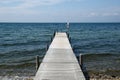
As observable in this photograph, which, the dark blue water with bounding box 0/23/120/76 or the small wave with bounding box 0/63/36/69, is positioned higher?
the small wave with bounding box 0/63/36/69

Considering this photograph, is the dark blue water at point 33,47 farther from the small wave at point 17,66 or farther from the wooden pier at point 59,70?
the wooden pier at point 59,70

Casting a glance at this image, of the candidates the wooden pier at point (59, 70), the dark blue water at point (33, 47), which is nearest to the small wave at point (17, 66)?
the dark blue water at point (33, 47)

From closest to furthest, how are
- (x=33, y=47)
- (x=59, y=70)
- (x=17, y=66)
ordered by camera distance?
(x=59, y=70) < (x=17, y=66) < (x=33, y=47)

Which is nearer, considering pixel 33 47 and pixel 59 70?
pixel 59 70

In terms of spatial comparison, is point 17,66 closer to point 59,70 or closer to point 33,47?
point 59,70

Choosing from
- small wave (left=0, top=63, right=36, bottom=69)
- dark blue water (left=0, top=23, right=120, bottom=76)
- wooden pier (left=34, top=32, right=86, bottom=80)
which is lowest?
dark blue water (left=0, top=23, right=120, bottom=76)

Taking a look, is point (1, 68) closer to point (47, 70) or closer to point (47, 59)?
point (47, 59)

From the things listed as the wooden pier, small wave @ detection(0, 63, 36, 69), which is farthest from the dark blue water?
the wooden pier

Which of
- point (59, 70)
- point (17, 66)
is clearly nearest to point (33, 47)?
point (17, 66)

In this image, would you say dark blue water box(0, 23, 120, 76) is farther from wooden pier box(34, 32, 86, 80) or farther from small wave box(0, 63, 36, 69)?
wooden pier box(34, 32, 86, 80)

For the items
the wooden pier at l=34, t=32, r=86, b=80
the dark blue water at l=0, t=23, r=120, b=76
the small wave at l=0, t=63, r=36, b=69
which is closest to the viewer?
the wooden pier at l=34, t=32, r=86, b=80

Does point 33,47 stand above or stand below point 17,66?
below

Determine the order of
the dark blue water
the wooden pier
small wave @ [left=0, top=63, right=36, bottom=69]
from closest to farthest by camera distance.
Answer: the wooden pier → small wave @ [left=0, top=63, right=36, bottom=69] → the dark blue water

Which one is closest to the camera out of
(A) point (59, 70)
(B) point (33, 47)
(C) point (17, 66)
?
(A) point (59, 70)
